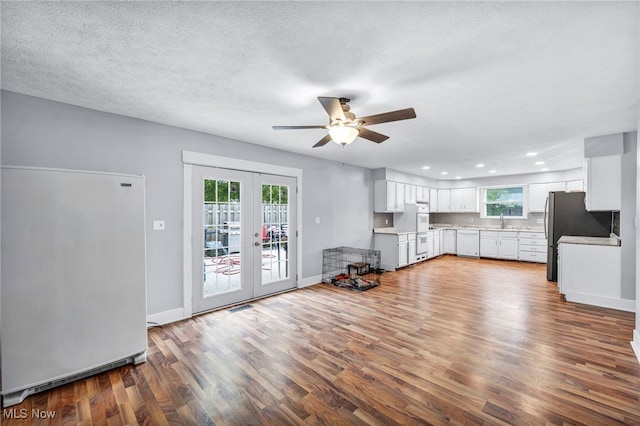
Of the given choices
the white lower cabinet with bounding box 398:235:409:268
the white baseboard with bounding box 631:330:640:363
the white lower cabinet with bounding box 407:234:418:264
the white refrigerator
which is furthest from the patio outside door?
the white baseboard with bounding box 631:330:640:363

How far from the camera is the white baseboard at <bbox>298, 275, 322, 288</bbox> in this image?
15.9ft

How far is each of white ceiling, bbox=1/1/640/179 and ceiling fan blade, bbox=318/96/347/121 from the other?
23 cm

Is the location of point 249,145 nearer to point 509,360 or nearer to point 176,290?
point 176,290

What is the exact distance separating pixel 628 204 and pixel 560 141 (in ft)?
3.86

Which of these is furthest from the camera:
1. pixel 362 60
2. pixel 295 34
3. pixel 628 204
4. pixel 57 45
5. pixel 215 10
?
pixel 628 204

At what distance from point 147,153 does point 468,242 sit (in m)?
8.04

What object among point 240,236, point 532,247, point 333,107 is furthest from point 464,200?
point 333,107

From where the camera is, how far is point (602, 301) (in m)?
3.81

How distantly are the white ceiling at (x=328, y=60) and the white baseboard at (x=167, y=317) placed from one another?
7.46 feet

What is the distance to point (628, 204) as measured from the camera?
368 centimetres

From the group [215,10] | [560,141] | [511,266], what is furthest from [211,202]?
[511,266]

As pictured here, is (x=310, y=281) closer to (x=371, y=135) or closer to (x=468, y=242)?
(x=371, y=135)

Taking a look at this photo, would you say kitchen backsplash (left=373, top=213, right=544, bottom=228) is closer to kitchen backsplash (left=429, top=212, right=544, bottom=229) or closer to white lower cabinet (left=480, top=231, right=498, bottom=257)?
kitchen backsplash (left=429, top=212, right=544, bottom=229)

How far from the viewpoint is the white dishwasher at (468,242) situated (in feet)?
25.4
